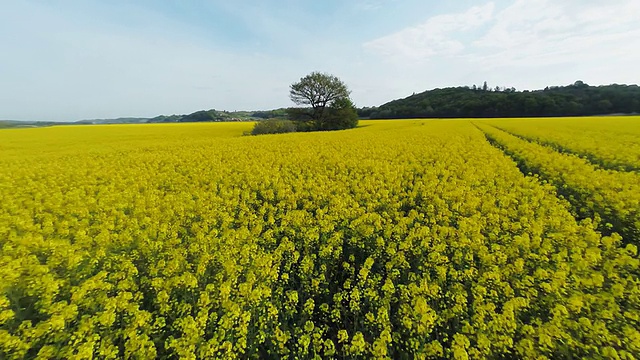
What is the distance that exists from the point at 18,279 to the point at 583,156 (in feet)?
59.2

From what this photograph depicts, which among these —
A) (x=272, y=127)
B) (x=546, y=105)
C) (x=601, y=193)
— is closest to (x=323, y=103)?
(x=272, y=127)

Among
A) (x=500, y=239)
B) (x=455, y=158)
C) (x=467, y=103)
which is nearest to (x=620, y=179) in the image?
(x=455, y=158)

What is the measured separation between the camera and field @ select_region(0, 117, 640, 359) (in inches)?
108

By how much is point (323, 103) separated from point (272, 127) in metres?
10.9

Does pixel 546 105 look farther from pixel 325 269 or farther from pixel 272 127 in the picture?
pixel 325 269

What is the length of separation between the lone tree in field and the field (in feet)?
111

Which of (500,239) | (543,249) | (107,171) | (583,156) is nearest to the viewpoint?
(543,249)

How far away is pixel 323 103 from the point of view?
42344mm

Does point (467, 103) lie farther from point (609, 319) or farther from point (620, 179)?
point (609, 319)

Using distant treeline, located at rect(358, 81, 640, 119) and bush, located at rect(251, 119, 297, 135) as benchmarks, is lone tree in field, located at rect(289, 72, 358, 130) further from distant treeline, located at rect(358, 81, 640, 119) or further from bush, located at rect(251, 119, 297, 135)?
distant treeline, located at rect(358, 81, 640, 119)

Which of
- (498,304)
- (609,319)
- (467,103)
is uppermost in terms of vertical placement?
(467,103)

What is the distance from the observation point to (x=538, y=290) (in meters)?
3.43

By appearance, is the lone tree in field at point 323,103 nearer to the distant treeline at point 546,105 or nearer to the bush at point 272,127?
the bush at point 272,127

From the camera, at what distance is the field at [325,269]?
2.74m
